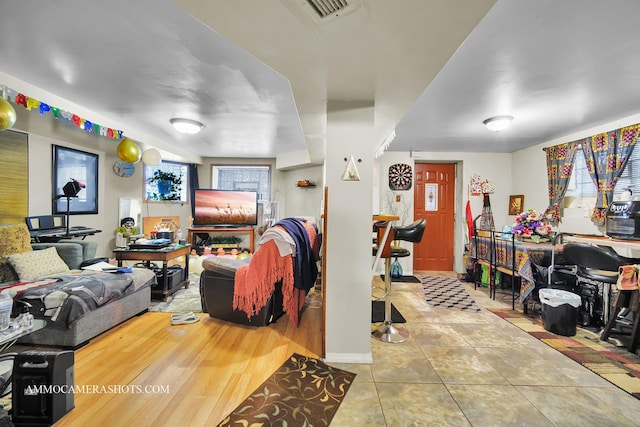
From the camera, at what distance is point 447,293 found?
400 cm

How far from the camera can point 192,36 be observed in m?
1.86

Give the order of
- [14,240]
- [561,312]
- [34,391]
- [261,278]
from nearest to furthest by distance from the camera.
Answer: [34,391] → [261,278] → [561,312] → [14,240]

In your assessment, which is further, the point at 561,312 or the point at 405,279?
the point at 405,279

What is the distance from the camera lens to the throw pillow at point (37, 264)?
2.66 m

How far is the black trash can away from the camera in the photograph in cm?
260

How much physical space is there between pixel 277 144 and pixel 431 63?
3.82 m

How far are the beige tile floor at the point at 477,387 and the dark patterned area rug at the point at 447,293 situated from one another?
0.82 meters

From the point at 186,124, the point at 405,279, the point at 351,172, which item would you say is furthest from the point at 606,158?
the point at 186,124

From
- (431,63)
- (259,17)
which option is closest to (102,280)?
(259,17)

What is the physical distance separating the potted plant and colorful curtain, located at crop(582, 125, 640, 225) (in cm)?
719

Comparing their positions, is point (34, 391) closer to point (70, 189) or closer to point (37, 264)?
point (37, 264)

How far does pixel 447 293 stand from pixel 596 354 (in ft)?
5.90

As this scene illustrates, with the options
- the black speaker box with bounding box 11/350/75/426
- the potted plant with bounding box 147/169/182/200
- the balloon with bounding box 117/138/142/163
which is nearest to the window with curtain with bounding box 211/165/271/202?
the potted plant with bounding box 147/169/182/200

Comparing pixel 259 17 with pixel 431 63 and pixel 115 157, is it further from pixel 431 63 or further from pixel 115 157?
pixel 115 157
